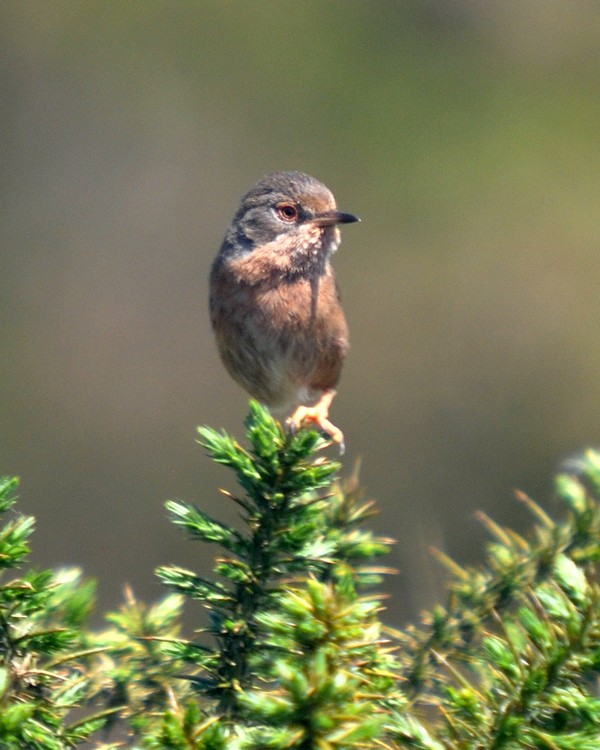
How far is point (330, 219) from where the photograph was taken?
3.78 m

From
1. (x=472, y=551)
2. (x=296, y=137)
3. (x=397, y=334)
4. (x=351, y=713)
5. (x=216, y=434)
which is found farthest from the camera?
(x=296, y=137)

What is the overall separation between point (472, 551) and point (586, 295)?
9.21ft

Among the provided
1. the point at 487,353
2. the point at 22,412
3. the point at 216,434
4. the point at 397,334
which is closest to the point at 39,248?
the point at 22,412

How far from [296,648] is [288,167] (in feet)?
21.3

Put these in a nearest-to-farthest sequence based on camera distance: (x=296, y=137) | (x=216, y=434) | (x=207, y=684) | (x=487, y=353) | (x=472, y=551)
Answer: (x=207, y=684)
(x=216, y=434)
(x=472, y=551)
(x=487, y=353)
(x=296, y=137)

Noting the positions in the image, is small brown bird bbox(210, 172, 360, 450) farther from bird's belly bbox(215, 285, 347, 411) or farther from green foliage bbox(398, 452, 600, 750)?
green foliage bbox(398, 452, 600, 750)

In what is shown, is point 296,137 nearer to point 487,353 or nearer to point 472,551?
point 487,353

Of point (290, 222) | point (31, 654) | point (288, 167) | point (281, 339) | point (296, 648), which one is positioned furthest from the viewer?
point (288, 167)

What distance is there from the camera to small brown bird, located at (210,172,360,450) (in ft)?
12.1

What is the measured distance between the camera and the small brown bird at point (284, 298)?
3.70 m

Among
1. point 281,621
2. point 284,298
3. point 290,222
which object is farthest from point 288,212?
point 281,621

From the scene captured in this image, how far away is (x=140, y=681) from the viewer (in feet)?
5.25

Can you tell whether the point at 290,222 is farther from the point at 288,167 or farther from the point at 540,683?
the point at 288,167

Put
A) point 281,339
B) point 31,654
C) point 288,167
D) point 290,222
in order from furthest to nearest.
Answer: point 288,167 < point 290,222 < point 281,339 < point 31,654
